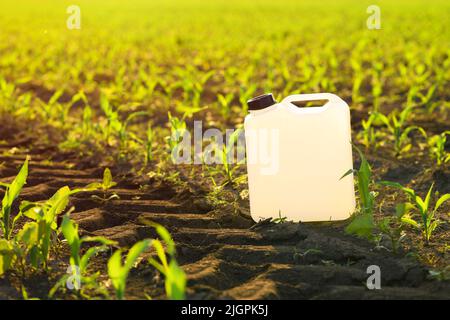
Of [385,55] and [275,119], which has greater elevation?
[385,55]

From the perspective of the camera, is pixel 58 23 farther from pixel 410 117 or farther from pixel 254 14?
pixel 410 117

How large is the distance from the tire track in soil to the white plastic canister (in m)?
0.10

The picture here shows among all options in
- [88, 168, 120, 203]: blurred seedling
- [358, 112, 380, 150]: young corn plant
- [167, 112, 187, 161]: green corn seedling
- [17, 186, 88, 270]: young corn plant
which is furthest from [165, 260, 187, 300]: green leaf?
[358, 112, 380, 150]: young corn plant

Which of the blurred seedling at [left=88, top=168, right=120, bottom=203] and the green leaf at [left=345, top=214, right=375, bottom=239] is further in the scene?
the blurred seedling at [left=88, top=168, right=120, bottom=203]

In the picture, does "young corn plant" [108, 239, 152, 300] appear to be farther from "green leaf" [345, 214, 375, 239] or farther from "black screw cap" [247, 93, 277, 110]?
"black screw cap" [247, 93, 277, 110]

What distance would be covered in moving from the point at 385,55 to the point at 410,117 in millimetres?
4031

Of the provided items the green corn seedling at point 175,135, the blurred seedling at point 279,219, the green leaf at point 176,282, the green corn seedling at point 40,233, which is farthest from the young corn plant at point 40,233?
the green corn seedling at point 175,135

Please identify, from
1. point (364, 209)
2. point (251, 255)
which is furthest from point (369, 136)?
point (251, 255)

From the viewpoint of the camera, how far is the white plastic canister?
11.8 feet

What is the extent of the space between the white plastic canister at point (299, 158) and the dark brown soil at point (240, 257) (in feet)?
0.34

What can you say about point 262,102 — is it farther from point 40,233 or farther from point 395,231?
point 40,233

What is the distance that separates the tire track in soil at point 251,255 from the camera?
2869mm

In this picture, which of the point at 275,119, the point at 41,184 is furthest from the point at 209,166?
the point at 275,119

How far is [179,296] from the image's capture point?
2.44 metres
